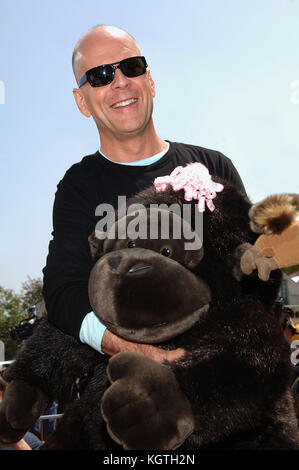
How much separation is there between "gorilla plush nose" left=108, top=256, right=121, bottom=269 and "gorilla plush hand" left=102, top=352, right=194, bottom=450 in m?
0.32

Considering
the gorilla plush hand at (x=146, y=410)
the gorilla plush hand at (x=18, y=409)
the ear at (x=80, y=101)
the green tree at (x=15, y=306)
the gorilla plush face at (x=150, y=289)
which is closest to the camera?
the gorilla plush hand at (x=146, y=410)

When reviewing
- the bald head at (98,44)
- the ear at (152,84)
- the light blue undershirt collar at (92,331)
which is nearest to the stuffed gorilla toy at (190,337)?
the light blue undershirt collar at (92,331)

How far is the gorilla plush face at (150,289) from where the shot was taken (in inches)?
57.0

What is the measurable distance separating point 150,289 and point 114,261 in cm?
16

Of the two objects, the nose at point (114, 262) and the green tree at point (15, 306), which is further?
the green tree at point (15, 306)

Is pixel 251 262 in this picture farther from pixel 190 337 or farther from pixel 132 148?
pixel 132 148

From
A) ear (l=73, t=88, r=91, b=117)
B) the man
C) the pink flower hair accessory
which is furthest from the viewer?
ear (l=73, t=88, r=91, b=117)

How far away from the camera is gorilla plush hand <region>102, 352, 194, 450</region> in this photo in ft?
4.16

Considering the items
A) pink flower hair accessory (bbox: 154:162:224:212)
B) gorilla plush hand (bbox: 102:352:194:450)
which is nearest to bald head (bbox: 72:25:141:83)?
pink flower hair accessory (bbox: 154:162:224:212)

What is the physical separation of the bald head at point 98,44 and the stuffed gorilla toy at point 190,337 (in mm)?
925

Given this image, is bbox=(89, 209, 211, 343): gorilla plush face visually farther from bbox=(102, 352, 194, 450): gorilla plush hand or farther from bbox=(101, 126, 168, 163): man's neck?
bbox=(101, 126, 168, 163): man's neck

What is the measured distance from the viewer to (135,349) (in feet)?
5.34

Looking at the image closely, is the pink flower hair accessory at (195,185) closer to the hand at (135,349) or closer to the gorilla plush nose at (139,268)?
the gorilla plush nose at (139,268)

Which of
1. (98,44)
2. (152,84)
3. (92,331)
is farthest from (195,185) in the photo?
(152,84)
